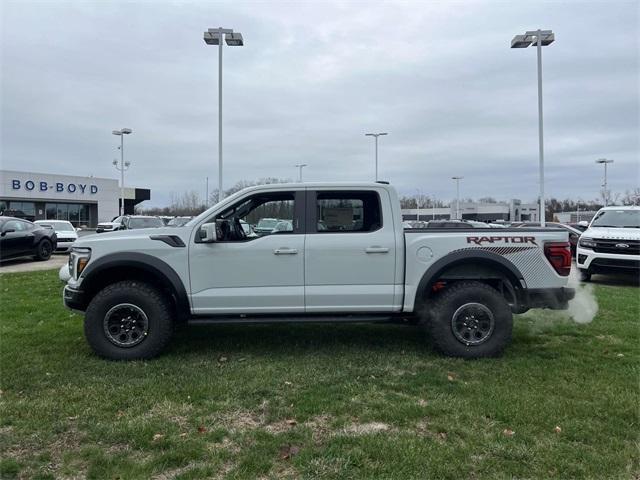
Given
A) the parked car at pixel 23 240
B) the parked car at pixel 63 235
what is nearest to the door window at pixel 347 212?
the parked car at pixel 23 240

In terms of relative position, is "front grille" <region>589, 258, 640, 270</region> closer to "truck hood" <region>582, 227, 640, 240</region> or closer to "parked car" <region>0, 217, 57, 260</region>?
"truck hood" <region>582, 227, 640, 240</region>

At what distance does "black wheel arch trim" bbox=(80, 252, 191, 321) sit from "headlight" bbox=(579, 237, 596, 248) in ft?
34.6

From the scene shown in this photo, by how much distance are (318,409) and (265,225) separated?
7.69 feet

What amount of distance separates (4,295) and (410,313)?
7729 mm

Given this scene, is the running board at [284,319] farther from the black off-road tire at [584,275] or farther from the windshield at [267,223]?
the black off-road tire at [584,275]

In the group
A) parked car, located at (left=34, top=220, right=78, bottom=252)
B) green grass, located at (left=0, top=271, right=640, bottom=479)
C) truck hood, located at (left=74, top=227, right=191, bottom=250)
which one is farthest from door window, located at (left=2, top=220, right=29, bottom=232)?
truck hood, located at (left=74, top=227, right=191, bottom=250)

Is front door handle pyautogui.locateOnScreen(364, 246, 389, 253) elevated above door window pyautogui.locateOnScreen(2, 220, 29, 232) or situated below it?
below

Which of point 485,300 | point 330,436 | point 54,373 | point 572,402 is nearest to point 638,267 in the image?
point 485,300

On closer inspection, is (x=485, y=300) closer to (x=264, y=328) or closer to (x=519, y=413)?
(x=519, y=413)

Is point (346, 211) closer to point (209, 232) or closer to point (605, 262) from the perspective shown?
point (209, 232)

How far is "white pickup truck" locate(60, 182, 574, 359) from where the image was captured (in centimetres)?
543

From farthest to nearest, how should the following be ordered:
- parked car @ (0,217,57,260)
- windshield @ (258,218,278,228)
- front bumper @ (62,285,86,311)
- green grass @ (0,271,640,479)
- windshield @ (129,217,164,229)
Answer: windshield @ (129,217,164,229) < parked car @ (0,217,57,260) < windshield @ (258,218,278,228) < front bumper @ (62,285,86,311) < green grass @ (0,271,640,479)

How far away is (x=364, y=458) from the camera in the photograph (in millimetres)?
3369

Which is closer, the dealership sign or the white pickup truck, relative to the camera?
the white pickup truck
